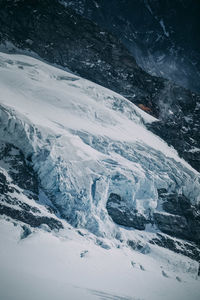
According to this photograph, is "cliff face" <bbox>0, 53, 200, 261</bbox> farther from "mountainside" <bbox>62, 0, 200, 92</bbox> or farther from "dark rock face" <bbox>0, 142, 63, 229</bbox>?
"mountainside" <bbox>62, 0, 200, 92</bbox>

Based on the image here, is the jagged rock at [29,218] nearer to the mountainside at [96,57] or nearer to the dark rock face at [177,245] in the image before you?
the dark rock face at [177,245]

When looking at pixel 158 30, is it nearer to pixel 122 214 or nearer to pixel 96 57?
pixel 96 57

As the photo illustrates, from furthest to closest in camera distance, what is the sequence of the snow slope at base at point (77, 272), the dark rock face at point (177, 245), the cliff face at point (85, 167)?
the dark rock face at point (177, 245), the cliff face at point (85, 167), the snow slope at base at point (77, 272)

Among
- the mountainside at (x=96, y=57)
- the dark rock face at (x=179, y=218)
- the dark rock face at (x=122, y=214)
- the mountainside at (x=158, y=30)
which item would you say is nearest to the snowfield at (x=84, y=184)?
the dark rock face at (x=122, y=214)

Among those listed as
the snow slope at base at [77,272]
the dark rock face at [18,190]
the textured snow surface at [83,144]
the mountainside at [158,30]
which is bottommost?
the snow slope at base at [77,272]

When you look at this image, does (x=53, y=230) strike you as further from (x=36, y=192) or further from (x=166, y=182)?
(x=166, y=182)

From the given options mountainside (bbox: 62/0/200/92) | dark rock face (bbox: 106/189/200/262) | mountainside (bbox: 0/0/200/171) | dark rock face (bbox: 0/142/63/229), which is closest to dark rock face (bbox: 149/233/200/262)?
dark rock face (bbox: 106/189/200/262)
